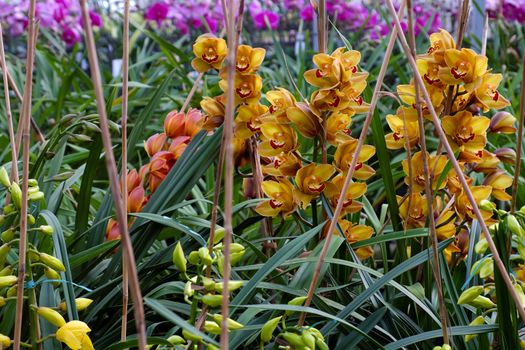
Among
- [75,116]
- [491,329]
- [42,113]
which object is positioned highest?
[75,116]

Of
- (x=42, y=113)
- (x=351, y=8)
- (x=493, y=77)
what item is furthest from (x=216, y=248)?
(x=351, y=8)

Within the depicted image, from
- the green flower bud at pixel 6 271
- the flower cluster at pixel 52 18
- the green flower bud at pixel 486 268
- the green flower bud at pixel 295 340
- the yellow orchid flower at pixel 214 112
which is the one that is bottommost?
the flower cluster at pixel 52 18

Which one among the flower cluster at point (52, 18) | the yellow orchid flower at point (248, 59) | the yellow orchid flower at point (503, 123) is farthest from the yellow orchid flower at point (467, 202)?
the flower cluster at point (52, 18)

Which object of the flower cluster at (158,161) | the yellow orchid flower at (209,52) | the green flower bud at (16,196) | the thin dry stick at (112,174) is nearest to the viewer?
the thin dry stick at (112,174)

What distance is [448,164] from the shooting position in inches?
42.9

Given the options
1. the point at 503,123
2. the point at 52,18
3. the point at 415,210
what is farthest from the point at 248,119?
the point at 52,18

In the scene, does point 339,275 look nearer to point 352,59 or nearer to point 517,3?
point 352,59

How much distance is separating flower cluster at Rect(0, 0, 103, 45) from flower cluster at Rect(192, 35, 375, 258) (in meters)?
2.55

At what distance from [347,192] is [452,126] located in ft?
0.52

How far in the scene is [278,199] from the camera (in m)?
1.10

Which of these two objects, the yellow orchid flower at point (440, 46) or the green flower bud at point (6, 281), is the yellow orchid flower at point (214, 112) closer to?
the yellow orchid flower at point (440, 46)

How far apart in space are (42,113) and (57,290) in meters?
1.55

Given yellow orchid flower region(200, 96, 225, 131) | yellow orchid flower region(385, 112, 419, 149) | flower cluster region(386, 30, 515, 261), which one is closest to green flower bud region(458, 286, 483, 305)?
flower cluster region(386, 30, 515, 261)

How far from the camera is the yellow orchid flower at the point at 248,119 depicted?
1133 millimetres
